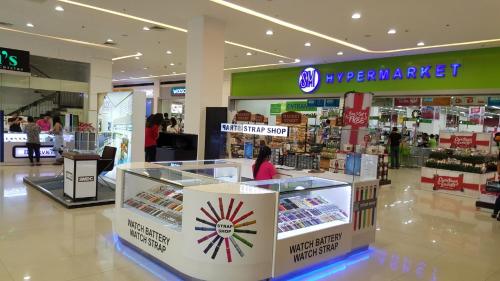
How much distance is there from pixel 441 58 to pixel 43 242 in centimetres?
1109

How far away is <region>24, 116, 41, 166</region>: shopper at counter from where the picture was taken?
9.62 metres

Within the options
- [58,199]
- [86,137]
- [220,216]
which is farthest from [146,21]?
[220,216]

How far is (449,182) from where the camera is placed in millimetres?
8617

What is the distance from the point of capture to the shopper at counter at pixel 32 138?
9.62 m

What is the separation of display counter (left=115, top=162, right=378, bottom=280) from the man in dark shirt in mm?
8881

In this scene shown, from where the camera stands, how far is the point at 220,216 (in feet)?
10.0

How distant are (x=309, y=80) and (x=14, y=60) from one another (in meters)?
9.59

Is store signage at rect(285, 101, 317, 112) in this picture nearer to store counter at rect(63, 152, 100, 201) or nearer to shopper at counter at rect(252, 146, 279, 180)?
store counter at rect(63, 152, 100, 201)

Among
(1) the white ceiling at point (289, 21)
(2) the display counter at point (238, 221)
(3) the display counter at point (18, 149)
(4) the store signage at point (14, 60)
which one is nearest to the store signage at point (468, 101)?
(1) the white ceiling at point (289, 21)

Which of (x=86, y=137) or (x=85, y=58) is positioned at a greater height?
(x=85, y=58)

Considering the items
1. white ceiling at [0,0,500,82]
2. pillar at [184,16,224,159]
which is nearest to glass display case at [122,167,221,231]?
pillar at [184,16,224,159]

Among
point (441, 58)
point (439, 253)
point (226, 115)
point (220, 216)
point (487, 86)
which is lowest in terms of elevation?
point (439, 253)

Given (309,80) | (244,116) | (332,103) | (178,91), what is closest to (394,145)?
(332,103)

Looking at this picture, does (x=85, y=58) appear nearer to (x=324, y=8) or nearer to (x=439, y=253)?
(x=324, y=8)
